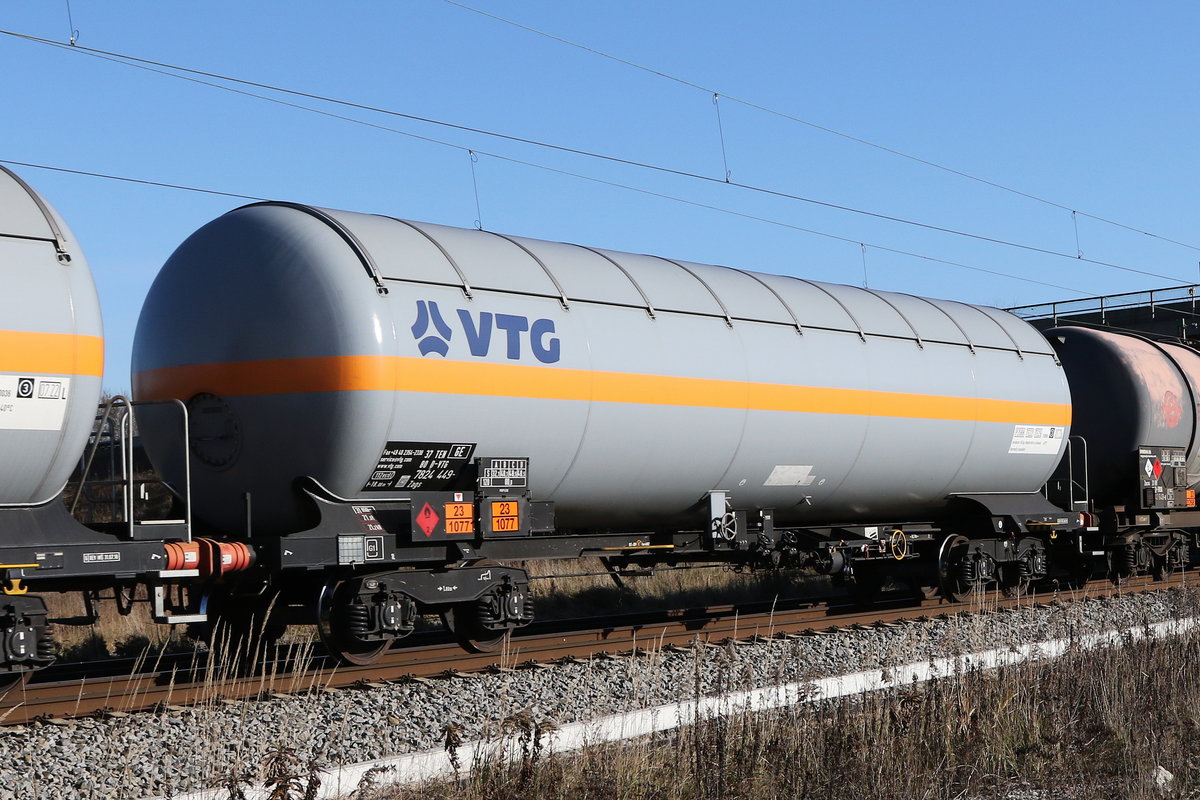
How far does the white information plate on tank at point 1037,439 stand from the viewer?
51.9 ft

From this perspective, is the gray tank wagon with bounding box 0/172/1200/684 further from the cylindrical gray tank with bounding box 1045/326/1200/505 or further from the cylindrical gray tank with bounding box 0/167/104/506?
the cylindrical gray tank with bounding box 1045/326/1200/505

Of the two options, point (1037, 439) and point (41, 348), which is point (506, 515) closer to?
point (41, 348)

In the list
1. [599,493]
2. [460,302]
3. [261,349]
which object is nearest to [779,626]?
[599,493]

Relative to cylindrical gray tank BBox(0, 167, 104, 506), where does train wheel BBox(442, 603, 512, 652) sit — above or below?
below

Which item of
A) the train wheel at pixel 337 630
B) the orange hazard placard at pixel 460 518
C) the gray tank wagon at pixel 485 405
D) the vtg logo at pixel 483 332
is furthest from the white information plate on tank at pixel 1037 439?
the train wheel at pixel 337 630

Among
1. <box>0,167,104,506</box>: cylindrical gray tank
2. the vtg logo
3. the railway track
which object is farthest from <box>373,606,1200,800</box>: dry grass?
the vtg logo

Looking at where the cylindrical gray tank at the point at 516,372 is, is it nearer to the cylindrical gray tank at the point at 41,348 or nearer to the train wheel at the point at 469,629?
the train wheel at the point at 469,629

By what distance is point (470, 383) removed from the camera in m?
10.3

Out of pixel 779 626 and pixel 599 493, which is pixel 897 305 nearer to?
pixel 779 626

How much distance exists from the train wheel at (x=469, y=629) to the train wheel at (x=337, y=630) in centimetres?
86

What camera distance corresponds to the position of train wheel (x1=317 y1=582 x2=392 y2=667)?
33.2ft

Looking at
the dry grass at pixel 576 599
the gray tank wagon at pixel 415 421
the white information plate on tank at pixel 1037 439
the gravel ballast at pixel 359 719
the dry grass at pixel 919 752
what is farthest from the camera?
the white information plate on tank at pixel 1037 439

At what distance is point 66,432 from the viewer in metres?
8.33

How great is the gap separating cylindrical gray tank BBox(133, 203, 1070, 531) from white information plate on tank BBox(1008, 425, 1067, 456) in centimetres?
198
